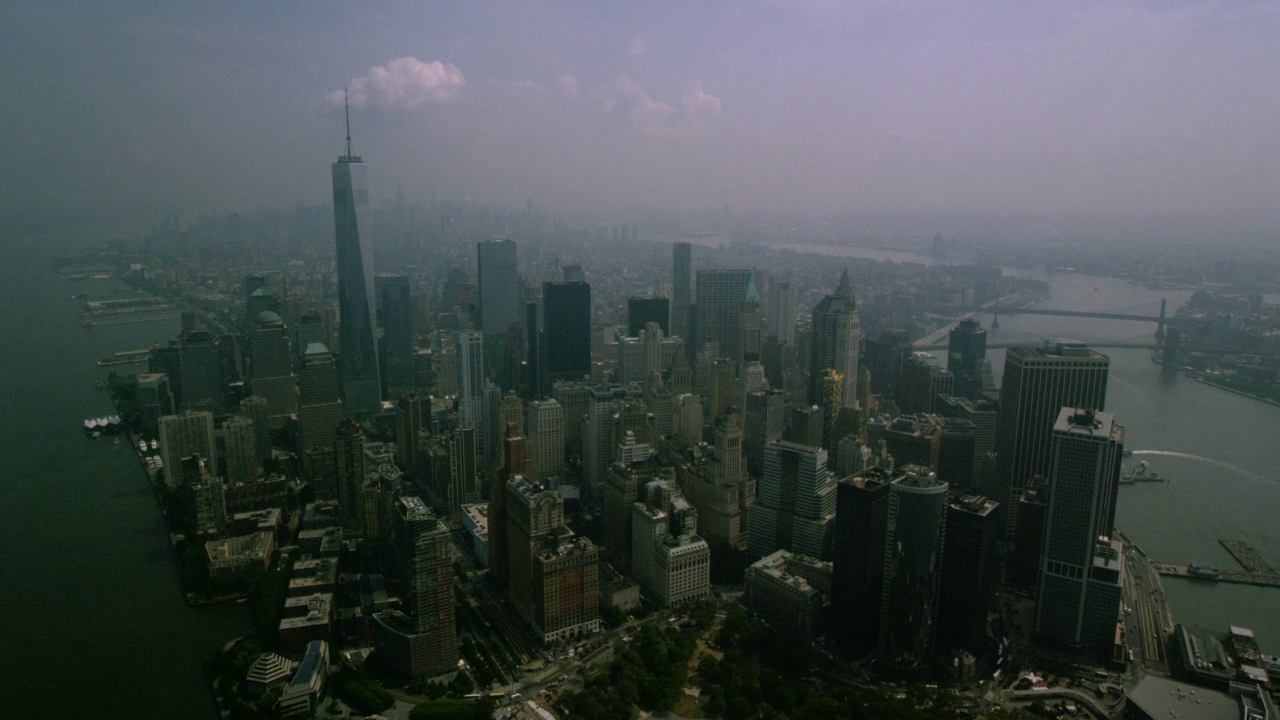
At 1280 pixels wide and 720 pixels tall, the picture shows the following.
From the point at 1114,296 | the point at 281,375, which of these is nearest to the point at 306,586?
the point at 281,375

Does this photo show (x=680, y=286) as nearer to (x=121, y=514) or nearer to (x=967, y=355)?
(x=967, y=355)

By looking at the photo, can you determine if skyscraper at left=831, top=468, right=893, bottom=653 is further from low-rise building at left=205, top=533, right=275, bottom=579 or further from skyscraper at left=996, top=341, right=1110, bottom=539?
low-rise building at left=205, top=533, right=275, bottom=579

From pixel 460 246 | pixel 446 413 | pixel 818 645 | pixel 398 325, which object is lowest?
pixel 818 645

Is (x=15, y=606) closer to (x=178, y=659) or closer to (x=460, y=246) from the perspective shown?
(x=178, y=659)

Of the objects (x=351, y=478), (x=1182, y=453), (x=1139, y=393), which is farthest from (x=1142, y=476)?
(x=351, y=478)

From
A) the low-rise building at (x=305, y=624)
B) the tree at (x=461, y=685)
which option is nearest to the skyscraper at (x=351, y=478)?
the low-rise building at (x=305, y=624)

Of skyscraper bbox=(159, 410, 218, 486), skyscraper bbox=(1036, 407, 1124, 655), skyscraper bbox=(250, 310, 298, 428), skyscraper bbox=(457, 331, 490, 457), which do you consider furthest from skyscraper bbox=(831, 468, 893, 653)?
skyscraper bbox=(250, 310, 298, 428)
